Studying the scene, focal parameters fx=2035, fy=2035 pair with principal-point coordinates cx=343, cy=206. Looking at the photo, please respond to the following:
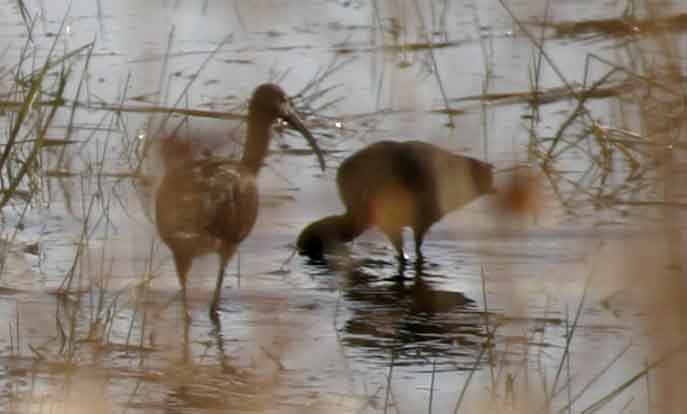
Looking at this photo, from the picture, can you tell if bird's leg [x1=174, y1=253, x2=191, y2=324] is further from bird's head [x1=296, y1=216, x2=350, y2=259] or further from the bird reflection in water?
bird's head [x1=296, y1=216, x2=350, y2=259]

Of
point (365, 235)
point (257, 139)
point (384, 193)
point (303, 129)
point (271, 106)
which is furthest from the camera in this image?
point (365, 235)

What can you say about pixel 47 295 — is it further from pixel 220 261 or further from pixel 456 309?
pixel 456 309

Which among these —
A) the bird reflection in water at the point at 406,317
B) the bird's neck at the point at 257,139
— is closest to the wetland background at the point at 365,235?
the bird reflection in water at the point at 406,317

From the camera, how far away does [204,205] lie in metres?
6.30

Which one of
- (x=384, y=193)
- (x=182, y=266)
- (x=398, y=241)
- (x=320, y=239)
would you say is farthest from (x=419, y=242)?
(x=182, y=266)

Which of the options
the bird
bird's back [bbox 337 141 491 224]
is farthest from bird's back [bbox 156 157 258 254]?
bird's back [bbox 337 141 491 224]

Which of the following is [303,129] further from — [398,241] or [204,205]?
[204,205]

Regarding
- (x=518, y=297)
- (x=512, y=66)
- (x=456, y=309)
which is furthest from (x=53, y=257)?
(x=518, y=297)

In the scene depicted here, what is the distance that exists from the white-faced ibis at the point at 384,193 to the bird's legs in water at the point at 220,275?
0.51m

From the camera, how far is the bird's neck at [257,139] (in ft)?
22.8

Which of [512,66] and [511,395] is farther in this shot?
[512,66]

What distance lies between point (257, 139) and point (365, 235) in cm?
75

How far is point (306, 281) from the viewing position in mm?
6629

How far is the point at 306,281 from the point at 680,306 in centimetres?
361
